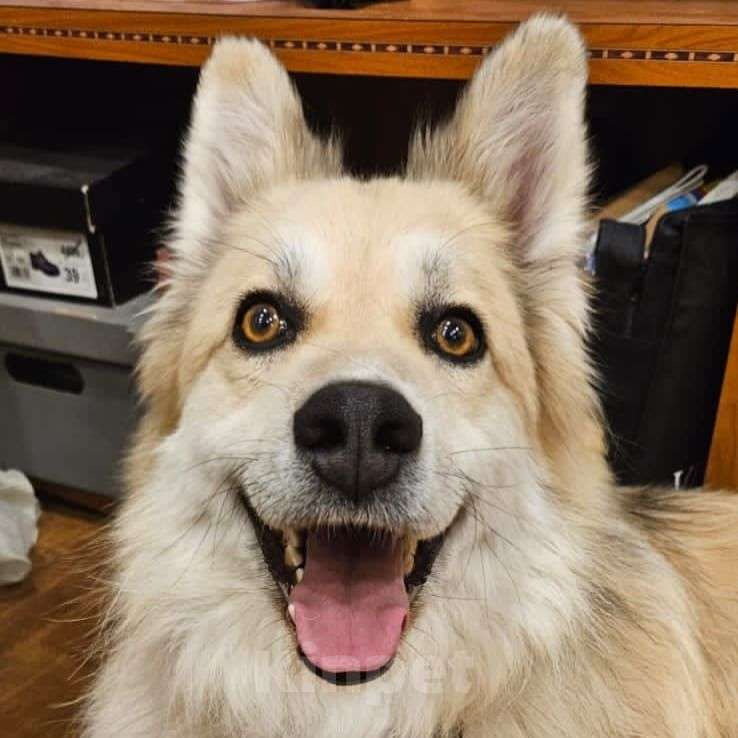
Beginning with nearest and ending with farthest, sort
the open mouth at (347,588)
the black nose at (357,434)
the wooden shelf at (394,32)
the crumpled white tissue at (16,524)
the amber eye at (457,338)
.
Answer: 1. the black nose at (357,434)
2. the open mouth at (347,588)
3. the amber eye at (457,338)
4. the wooden shelf at (394,32)
5. the crumpled white tissue at (16,524)

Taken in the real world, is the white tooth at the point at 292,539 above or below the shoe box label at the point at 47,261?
below

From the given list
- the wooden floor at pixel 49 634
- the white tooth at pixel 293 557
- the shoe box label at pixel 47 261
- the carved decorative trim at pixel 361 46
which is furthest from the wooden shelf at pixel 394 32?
the wooden floor at pixel 49 634

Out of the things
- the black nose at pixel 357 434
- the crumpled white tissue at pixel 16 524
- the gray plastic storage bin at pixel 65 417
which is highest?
the black nose at pixel 357 434

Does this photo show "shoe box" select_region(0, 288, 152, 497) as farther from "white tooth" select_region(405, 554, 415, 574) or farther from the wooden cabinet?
"white tooth" select_region(405, 554, 415, 574)

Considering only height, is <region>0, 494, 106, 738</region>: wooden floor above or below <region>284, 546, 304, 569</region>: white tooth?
below

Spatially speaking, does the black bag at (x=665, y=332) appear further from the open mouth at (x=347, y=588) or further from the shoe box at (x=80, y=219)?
the shoe box at (x=80, y=219)

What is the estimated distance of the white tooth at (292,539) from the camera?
1.00 meters

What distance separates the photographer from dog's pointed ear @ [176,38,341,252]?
1168 mm

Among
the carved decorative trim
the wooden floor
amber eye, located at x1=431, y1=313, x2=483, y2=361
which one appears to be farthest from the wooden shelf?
the wooden floor

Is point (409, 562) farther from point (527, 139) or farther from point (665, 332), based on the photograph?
point (665, 332)

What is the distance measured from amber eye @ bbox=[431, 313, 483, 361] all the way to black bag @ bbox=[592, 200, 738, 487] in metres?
0.54

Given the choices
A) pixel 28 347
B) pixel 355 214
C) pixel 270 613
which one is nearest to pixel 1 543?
pixel 28 347

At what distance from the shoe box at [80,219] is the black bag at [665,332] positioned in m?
1.05

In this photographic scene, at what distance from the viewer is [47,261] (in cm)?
194
